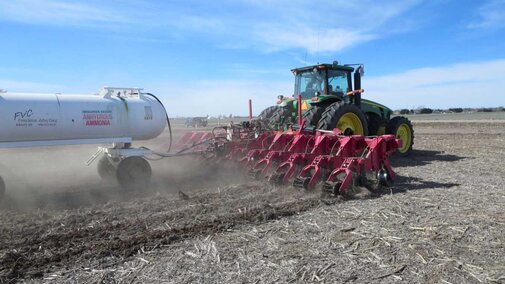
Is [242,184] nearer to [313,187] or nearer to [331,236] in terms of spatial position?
[313,187]

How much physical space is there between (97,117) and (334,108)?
498 centimetres

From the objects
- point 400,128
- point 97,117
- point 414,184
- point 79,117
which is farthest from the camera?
point 400,128

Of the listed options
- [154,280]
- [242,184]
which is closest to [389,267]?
[154,280]

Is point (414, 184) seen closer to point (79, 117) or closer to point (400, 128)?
point (400, 128)

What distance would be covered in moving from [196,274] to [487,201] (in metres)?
4.41

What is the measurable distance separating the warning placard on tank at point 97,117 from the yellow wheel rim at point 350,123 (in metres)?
5.05

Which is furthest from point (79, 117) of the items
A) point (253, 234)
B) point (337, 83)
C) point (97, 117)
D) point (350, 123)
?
point (337, 83)

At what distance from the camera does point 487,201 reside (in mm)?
5809

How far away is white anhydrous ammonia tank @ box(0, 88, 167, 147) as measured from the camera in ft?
22.3

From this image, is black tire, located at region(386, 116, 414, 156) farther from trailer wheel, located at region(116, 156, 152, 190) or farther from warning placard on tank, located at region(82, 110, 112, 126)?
warning placard on tank, located at region(82, 110, 112, 126)

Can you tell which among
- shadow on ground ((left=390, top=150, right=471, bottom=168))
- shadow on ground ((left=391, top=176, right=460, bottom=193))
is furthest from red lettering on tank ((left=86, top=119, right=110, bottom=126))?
shadow on ground ((left=390, top=150, right=471, bottom=168))

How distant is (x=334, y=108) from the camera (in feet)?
30.4

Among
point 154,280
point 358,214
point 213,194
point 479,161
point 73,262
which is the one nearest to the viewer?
point 154,280

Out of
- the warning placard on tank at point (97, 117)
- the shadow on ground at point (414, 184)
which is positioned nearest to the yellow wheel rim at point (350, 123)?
the shadow on ground at point (414, 184)
